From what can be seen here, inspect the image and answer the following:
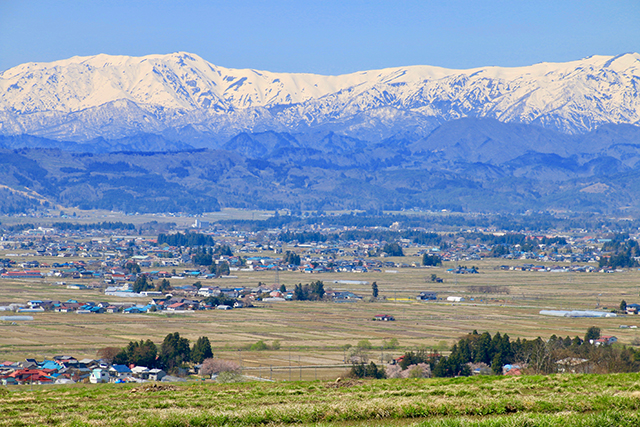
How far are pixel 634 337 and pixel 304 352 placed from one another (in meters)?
26.0

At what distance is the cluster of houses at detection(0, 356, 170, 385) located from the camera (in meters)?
42.8

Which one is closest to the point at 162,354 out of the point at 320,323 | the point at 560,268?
the point at 320,323

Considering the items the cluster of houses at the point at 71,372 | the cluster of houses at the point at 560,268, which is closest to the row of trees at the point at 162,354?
the cluster of houses at the point at 71,372

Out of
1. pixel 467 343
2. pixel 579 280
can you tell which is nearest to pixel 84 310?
pixel 467 343

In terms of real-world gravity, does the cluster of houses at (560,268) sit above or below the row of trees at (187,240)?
below

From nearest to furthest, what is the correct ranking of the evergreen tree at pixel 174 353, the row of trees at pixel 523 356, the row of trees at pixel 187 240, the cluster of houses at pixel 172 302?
the row of trees at pixel 523 356, the evergreen tree at pixel 174 353, the cluster of houses at pixel 172 302, the row of trees at pixel 187 240

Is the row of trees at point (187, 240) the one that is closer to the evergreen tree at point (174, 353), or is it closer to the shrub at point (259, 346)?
the shrub at point (259, 346)

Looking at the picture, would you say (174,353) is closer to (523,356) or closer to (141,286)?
(523,356)

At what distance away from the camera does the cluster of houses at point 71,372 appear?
140 feet

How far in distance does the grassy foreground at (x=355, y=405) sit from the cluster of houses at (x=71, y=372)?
1800 centimetres

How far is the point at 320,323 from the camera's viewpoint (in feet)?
248

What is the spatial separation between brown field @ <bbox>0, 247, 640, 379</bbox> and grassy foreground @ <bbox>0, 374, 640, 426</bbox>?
72.4ft

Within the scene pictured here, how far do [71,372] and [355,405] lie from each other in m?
29.7

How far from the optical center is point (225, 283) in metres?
112
